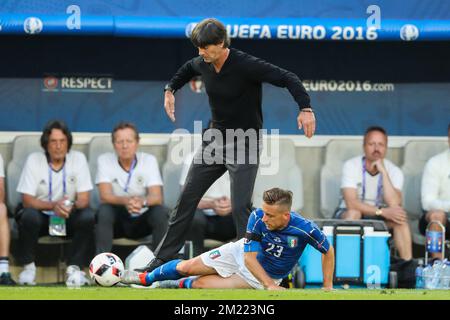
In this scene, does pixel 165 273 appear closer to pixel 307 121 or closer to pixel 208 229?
pixel 307 121

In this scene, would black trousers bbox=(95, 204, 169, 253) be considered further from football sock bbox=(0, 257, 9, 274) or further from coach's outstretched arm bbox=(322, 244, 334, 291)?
coach's outstretched arm bbox=(322, 244, 334, 291)

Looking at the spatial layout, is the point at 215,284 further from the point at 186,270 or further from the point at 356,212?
the point at 356,212

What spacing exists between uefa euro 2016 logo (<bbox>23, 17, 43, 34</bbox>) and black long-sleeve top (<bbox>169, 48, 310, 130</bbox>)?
2.33 metres

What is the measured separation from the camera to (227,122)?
967 centimetres

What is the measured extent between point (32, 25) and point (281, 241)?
342cm

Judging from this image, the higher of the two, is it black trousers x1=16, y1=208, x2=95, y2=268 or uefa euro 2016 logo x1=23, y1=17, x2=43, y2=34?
uefa euro 2016 logo x1=23, y1=17, x2=43, y2=34

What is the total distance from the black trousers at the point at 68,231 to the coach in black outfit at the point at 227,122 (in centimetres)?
200

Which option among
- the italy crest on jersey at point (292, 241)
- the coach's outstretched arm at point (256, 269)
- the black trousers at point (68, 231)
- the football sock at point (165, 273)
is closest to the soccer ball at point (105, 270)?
the football sock at point (165, 273)

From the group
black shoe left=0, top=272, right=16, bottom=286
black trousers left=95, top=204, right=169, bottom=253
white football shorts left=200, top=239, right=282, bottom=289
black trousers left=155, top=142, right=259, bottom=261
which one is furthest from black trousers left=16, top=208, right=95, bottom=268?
black trousers left=155, top=142, right=259, bottom=261

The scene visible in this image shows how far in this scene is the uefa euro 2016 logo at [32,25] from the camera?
11.6 metres

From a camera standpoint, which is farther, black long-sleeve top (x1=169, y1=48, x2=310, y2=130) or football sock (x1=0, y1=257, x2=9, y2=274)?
football sock (x1=0, y1=257, x2=9, y2=274)

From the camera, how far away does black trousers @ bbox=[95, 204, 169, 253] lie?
1171 cm

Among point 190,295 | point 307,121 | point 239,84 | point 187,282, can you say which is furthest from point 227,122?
point 190,295

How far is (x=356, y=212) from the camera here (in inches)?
474
